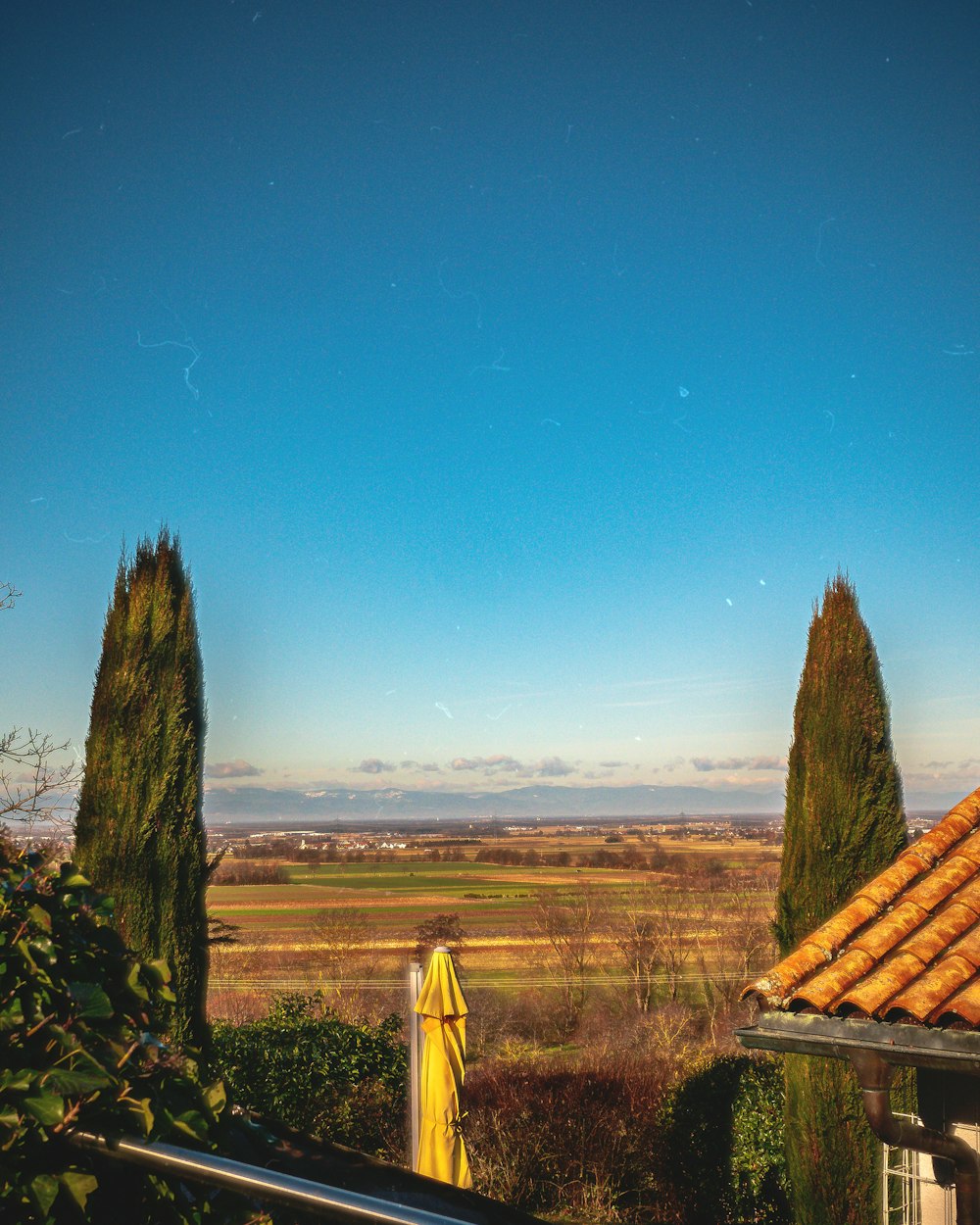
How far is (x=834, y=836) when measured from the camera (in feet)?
27.0

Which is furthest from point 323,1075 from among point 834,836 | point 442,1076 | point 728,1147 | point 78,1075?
point 78,1075

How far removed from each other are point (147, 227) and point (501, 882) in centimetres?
6148

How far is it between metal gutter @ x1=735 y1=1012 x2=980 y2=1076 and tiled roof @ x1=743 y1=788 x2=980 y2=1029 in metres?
0.05

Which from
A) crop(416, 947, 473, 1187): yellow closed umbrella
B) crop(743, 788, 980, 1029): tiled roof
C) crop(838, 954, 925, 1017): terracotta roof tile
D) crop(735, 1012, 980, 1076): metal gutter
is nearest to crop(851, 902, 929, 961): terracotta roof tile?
crop(743, 788, 980, 1029): tiled roof

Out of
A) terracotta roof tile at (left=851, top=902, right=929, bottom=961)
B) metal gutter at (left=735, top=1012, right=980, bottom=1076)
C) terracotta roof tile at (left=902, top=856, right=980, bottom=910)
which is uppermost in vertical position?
terracotta roof tile at (left=902, top=856, right=980, bottom=910)

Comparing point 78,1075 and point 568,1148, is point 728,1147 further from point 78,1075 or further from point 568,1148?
point 78,1075

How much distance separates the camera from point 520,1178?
955 centimetres

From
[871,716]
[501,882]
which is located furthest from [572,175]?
[501,882]

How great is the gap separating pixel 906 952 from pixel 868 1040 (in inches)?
22.3

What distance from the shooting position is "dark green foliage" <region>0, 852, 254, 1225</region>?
0.99m

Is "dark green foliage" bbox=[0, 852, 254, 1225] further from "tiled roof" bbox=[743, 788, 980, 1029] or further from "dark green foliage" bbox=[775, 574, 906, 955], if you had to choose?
"dark green foliage" bbox=[775, 574, 906, 955]

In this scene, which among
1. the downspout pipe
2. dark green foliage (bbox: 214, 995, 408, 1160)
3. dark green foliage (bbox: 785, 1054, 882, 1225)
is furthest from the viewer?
dark green foliage (bbox: 214, 995, 408, 1160)

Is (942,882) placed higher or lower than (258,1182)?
lower

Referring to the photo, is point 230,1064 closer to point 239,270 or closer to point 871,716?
point 871,716
